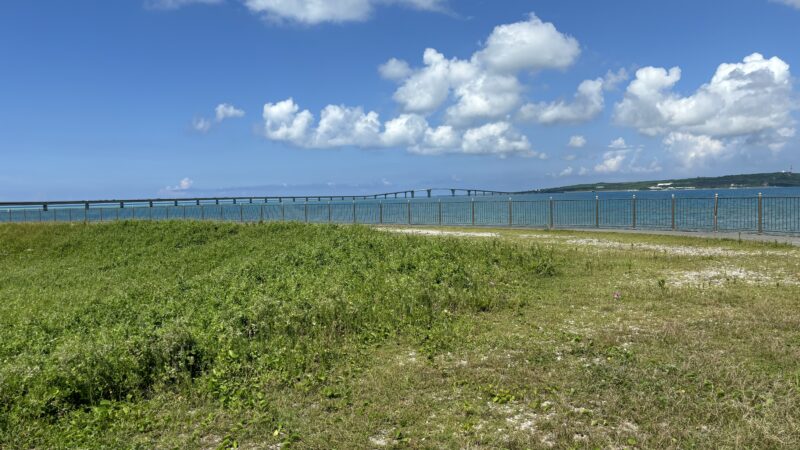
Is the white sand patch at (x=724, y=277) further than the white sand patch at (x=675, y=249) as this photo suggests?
No

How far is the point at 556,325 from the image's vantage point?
8758 millimetres

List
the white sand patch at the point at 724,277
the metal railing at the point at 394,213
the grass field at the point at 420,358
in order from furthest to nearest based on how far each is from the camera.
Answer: the metal railing at the point at 394,213 → the white sand patch at the point at 724,277 → the grass field at the point at 420,358

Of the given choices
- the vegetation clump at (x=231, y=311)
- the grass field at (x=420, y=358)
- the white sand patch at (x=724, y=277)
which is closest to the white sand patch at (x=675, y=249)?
the grass field at (x=420, y=358)

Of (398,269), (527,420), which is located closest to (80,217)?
(398,269)

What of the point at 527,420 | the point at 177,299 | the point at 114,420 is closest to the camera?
the point at 527,420

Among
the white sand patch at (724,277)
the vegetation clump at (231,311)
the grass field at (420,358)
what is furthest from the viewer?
the white sand patch at (724,277)

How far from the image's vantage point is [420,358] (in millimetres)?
7391

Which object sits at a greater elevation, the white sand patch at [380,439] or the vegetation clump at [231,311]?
the vegetation clump at [231,311]

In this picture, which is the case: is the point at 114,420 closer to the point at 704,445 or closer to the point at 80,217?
the point at 704,445

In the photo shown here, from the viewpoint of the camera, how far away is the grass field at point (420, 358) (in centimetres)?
522

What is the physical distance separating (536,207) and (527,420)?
102ft

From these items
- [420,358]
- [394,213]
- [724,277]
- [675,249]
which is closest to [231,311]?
[420,358]

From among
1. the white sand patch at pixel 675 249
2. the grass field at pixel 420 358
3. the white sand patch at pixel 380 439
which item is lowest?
the white sand patch at pixel 380 439

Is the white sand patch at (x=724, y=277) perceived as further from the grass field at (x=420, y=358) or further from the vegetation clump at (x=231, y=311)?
the vegetation clump at (x=231, y=311)
